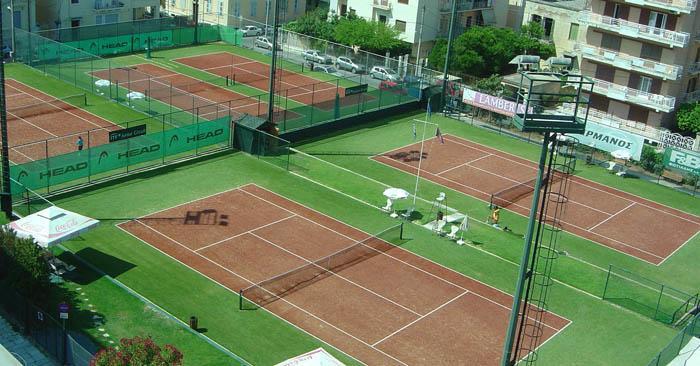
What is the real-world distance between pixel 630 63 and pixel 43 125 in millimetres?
38487

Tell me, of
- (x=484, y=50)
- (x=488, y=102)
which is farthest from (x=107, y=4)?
(x=488, y=102)

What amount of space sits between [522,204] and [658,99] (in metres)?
20.7

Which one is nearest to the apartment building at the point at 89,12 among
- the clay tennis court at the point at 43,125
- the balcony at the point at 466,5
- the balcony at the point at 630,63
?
the clay tennis court at the point at 43,125

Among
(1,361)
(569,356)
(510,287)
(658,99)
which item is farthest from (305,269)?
(658,99)

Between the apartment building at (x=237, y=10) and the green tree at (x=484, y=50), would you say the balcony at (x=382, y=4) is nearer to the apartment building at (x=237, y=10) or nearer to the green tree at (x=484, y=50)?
the green tree at (x=484, y=50)

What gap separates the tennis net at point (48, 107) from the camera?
48000 millimetres

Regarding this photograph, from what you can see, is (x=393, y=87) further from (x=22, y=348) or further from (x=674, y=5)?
(x=22, y=348)

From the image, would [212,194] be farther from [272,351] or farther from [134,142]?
[272,351]

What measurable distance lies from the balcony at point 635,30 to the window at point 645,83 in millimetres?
2792

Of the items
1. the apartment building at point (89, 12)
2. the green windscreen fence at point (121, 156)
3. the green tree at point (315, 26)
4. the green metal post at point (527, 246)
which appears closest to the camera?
the green metal post at point (527, 246)

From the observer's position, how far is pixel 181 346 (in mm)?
26953

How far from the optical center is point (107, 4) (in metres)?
71.2

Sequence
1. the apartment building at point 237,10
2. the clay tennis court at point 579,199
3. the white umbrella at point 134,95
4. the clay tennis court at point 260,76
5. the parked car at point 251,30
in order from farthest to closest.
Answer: the apartment building at point 237,10, the parked car at point 251,30, the clay tennis court at point 260,76, the white umbrella at point 134,95, the clay tennis court at point 579,199

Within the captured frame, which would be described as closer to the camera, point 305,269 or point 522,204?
point 305,269
